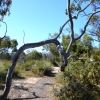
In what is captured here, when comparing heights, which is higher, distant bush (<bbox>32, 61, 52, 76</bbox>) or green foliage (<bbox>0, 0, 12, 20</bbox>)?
green foliage (<bbox>0, 0, 12, 20</bbox>)

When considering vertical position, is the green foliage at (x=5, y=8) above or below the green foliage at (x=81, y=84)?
above

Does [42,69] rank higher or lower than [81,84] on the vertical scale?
higher

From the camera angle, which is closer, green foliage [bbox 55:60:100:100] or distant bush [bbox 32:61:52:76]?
green foliage [bbox 55:60:100:100]

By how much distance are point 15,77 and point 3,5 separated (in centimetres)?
589

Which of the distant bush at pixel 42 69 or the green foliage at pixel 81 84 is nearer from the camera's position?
the green foliage at pixel 81 84

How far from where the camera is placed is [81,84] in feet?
29.8

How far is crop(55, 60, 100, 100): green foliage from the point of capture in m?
9.01

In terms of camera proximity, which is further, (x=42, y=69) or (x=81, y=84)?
(x=42, y=69)

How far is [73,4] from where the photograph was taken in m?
14.6

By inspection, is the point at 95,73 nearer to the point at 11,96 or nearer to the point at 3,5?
the point at 11,96

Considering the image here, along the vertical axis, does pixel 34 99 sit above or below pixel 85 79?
below

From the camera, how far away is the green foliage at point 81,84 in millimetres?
9008

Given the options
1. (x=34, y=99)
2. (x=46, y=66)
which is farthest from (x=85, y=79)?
(x=46, y=66)


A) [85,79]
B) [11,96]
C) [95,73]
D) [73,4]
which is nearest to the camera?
[85,79]
